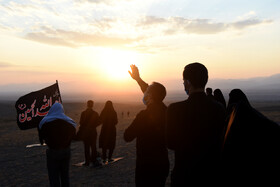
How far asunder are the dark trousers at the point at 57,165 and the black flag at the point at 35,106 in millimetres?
5952

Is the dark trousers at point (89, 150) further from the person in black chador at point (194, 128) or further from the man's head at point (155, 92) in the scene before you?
the person in black chador at point (194, 128)

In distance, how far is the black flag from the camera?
423 inches

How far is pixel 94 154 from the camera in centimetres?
918

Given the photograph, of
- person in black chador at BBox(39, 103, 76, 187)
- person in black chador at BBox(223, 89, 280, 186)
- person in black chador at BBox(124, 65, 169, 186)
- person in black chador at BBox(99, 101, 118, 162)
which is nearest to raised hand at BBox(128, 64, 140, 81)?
person in black chador at BBox(124, 65, 169, 186)

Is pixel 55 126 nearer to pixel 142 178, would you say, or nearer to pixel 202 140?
pixel 142 178

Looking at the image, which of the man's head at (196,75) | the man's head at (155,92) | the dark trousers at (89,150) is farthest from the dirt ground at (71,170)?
the man's head at (196,75)

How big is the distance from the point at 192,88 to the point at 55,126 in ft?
10.9

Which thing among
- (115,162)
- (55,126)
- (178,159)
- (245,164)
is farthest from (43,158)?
(245,164)

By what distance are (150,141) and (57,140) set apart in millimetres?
2228

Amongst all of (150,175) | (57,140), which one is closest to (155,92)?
(150,175)

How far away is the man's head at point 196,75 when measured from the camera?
2.43m

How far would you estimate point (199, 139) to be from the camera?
238 centimetres

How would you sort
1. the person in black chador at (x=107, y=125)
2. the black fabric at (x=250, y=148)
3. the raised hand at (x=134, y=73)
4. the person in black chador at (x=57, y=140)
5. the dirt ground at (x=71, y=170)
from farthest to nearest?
the person in black chador at (x=107, y=125) < the dirt ground at (x=71, y=170) < the person in black chador at (x=57, y=140) < the raised hand at (x=134, y=73) < the black fabric at (x=250, y=148)

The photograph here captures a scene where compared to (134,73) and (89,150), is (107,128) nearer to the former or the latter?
(89,150)
